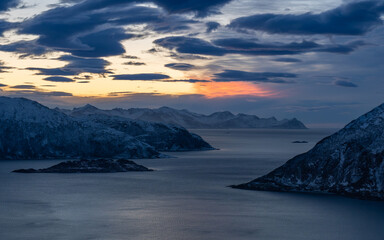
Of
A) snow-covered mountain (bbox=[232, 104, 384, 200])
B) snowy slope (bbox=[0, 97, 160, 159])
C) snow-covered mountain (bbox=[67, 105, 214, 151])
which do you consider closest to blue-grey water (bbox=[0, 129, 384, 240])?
snow-covered mountain (bbox=[232, 104, 384, 200])

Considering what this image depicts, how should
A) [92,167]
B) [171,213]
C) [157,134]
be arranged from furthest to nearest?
[157,134], [92,167], [171,213]

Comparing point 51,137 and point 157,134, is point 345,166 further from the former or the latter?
point 157,134

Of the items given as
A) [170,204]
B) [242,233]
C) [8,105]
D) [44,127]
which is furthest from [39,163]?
[242,233]

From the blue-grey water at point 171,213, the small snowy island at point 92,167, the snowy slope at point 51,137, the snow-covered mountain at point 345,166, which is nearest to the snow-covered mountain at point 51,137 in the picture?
the snowy slope at point 51,137

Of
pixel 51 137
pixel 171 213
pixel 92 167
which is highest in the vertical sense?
pixel 51 137

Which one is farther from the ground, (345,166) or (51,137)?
(51,137)

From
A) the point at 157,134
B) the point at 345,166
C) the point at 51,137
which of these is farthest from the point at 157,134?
the point at 345,166

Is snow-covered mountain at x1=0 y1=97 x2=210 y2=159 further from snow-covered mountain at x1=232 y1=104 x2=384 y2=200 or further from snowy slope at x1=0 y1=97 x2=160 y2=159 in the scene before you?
snow-covered mountain at x1=232 y1=104 x2=384 y2=200
